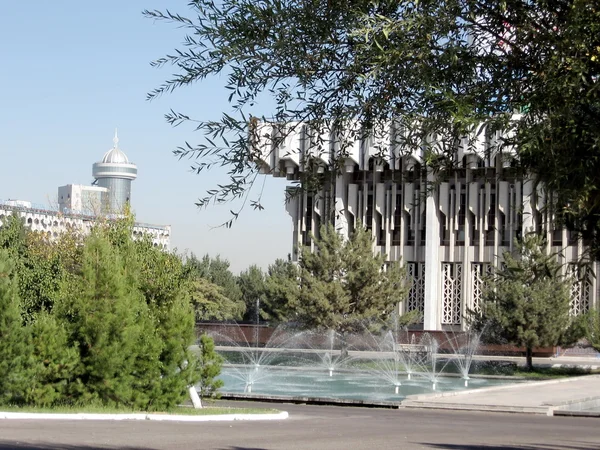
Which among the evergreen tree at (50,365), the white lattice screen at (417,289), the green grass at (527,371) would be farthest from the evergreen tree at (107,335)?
the white lattice screen at (417,289)

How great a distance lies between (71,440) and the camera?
1364cm

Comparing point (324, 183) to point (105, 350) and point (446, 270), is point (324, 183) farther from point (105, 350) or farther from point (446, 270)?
point (446, 270)

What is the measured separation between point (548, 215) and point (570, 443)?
410 inches

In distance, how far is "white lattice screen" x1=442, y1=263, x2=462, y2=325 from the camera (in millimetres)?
60594

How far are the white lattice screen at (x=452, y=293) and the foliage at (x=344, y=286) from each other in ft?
40.3

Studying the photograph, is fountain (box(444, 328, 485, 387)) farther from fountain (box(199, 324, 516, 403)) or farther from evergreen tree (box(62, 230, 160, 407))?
evergreen tree (box(62, 230, 160, 407))

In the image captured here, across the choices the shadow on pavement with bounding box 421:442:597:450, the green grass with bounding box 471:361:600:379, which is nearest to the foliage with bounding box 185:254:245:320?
the green grass with bounding box 471:361:600:379

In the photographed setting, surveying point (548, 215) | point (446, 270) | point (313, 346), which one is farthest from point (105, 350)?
point (446, 270)

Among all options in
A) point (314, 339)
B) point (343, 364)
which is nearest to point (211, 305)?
point (314, 339)

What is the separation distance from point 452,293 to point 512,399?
1433 inches

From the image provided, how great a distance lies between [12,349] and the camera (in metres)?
18.7

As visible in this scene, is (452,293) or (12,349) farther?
(452,293)

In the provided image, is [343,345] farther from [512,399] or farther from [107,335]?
[107,335]

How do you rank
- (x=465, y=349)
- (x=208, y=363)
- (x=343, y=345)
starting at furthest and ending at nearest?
(x=465, y=349) < (x=343, y=345) < (x=208, y=363)
